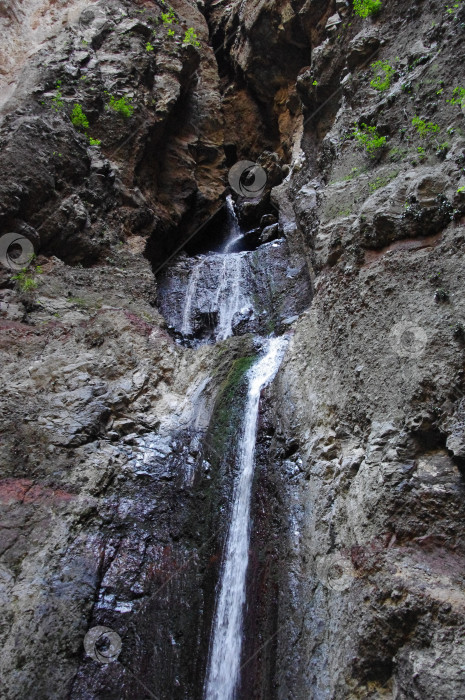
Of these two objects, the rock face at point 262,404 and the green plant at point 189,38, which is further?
the green plant at point 189,38

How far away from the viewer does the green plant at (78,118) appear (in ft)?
37.4

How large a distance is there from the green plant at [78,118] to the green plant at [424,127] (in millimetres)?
8139

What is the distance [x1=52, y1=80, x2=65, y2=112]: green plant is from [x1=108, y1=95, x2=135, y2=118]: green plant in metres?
1.26

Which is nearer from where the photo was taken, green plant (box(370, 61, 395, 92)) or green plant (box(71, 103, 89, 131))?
green plant (box(370, 61, 395, 92))

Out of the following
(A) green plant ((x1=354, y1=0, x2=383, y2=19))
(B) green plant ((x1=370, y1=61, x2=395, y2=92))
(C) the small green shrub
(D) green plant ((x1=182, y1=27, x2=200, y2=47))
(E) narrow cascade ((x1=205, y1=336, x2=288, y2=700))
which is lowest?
(E) narrow cascade ((x1=205, y1=336, x2=288, y2=700))

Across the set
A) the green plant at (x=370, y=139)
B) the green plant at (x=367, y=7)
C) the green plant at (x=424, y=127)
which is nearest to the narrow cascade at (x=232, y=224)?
the green plant at (x=367, y=7)

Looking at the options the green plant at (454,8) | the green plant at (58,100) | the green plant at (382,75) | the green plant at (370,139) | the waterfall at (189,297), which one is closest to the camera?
the green plant at (454,8)

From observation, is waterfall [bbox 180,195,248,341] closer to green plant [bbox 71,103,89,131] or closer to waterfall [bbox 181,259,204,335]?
waterfall [bbox 181,259,204,335]

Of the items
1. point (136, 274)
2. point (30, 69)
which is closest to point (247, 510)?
point (136, 274)

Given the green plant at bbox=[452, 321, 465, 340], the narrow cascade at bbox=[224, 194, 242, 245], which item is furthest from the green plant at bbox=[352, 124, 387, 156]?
the narrow cascade at bbox=[224, 194, 242, 245]

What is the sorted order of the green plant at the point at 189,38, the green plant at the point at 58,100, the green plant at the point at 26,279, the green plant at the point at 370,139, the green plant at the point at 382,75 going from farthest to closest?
1. the green plant at the point at 189,38
2. the green plant at the point at 58,100
3. the green plant at the point at 26,279
4. the green plant at the point at 382,75
5. the green plant at the point at 370,139

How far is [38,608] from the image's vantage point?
532 centimetres

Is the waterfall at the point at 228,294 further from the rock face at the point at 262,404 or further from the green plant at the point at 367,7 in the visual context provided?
the green plant at the point at 367,7

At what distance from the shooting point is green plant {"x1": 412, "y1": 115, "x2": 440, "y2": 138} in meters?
6.68
